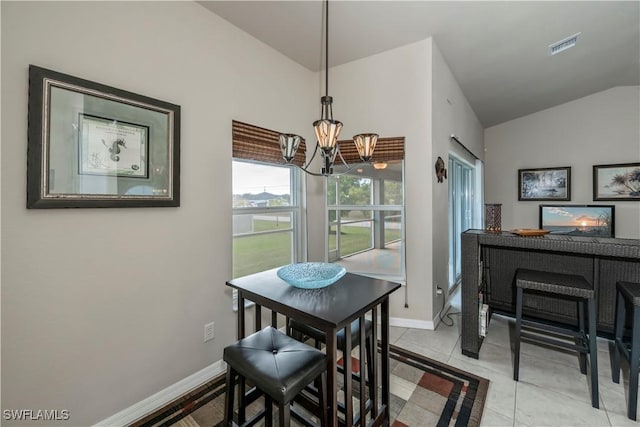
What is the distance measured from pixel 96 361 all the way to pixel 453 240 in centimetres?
427

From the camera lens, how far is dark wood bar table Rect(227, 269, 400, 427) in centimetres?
121

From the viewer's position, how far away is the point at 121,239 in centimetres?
164

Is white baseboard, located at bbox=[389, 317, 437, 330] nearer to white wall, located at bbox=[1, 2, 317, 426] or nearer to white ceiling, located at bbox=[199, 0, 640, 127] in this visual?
white wall, located at bbox=[1, 2, 317, 426]

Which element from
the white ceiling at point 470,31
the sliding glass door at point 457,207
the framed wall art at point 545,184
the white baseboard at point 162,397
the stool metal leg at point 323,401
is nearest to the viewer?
the stool metal leg at point 323,401

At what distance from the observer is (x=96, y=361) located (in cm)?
155

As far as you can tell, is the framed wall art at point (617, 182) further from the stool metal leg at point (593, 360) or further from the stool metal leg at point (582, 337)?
the stool metal leg at point (593, 360)

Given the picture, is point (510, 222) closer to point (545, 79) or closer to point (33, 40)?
point (545, 79)

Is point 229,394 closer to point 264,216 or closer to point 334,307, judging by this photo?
point 334,307

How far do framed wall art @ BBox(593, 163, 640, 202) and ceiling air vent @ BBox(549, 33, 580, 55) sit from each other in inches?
119

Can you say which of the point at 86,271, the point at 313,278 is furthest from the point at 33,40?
the point at 313,278

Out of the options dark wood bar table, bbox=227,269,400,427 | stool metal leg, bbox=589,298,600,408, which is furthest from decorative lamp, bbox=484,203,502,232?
dark wood bar table, bbox=227,269,400,427

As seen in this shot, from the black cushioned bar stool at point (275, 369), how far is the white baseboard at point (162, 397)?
0.63 m

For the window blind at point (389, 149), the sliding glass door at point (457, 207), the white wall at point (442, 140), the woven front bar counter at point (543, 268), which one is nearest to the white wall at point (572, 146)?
the sliding glass door at point (457, 207)

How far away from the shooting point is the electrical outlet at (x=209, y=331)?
81.0 inches
